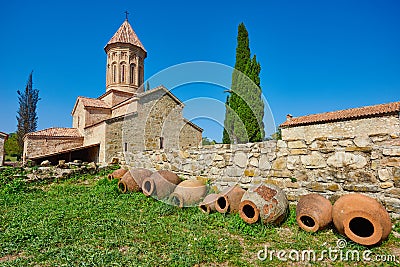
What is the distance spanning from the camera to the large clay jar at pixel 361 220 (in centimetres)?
314

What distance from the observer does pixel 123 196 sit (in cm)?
632

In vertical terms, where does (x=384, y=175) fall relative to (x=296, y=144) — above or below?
below

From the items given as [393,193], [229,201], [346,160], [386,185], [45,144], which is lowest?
[229,201]

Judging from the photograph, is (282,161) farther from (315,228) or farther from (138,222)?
(138,222)

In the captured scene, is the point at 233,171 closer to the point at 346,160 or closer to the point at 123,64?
the point at 346,160

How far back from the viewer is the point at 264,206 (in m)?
4.02

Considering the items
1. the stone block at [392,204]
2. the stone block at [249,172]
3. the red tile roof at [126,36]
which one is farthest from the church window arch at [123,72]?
the stone block at [392,204]

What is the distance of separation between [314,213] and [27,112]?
32.7 meters

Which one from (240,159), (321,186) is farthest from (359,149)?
(240,159)

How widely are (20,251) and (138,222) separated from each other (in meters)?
1.77

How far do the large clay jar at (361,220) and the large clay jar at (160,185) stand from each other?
3.65 meters

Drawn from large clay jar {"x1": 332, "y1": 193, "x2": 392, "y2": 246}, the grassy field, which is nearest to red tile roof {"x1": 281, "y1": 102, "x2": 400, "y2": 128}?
the grassy field

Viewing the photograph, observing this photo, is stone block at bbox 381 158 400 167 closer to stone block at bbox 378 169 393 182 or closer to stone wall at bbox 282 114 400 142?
stone block at bbox 378 169 393 182

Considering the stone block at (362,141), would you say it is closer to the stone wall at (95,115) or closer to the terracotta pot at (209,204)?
the terracotta pot at (209,204)
